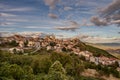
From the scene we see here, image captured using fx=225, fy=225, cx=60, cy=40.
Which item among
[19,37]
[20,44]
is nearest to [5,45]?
[20,44]

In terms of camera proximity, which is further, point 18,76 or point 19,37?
point 19,37

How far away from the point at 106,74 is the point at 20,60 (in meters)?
15.3

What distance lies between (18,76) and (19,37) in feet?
249

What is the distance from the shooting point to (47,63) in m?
29.5

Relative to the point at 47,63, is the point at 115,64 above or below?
below

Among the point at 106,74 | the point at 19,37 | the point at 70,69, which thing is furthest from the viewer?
the point at 19,37

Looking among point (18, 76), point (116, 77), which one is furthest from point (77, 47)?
point (18, 76)

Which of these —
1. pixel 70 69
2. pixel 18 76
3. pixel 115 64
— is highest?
pixel 18 76

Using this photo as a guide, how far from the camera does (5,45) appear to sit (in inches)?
2810

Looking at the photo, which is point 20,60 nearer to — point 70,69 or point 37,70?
point 37,70

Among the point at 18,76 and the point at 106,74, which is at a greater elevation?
the point at 18,76

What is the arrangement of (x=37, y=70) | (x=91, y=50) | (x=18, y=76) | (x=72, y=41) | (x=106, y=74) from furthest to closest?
(x=72, y=41) < (x=91, y=50) < (x=106, y=74) < (x=37, y=70) < (x=18, y=76)

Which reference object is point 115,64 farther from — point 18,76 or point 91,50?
point 18,76

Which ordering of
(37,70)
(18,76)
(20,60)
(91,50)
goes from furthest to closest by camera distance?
1. (91,50)
2. (20,60)
3. (37,70)
4. (18,76)
